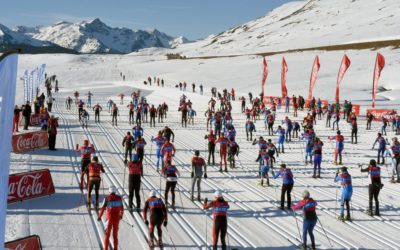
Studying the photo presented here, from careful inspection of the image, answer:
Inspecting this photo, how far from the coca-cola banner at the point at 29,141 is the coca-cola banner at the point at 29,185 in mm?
6685

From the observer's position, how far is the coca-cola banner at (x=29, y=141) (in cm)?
2005

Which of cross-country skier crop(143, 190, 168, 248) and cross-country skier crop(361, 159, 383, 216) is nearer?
cross-country skier crop(143, 190, 168, 248)

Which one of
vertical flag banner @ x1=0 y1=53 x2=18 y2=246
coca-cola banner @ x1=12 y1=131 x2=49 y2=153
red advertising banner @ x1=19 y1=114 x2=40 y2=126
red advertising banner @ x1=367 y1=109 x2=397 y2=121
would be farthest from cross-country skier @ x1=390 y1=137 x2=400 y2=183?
red advertising banner @ x1=19 y1=114 x2=40 y2=126

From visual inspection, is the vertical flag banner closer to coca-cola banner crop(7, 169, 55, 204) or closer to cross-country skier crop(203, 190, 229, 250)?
cross-country skier crop(203, 190, 229, 250)

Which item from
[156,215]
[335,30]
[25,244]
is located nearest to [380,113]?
[156,215]

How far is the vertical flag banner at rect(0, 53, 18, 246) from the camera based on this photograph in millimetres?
→ 5323

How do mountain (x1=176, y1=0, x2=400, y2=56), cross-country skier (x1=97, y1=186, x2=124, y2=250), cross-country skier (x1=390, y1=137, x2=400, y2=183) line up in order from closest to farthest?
cross-country skier (x1=97, y1=186, x2=124, y2=250) < cross-country skier (x1=390, y1=137, x2=400, y2=183) < mountain (x1=176, y1=0, x2=400, y2=56)

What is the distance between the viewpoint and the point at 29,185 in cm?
1360

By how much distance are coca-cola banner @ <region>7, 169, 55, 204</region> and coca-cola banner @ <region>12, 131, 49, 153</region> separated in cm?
668

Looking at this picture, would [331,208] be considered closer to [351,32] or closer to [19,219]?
[19,219]

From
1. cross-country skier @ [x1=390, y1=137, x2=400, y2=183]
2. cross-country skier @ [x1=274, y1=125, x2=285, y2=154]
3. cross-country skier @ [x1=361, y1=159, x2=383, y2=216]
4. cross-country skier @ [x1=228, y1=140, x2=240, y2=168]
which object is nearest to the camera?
cross-country skier @ [x1=361, y1=159, x2=383, y2=216]

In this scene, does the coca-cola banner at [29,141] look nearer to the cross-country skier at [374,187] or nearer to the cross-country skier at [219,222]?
the cross-country skier at [219,222]

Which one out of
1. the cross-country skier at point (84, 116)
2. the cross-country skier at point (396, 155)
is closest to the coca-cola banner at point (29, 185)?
the cross-country skier at point (396, 155)

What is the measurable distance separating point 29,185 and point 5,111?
9029 millimetres
